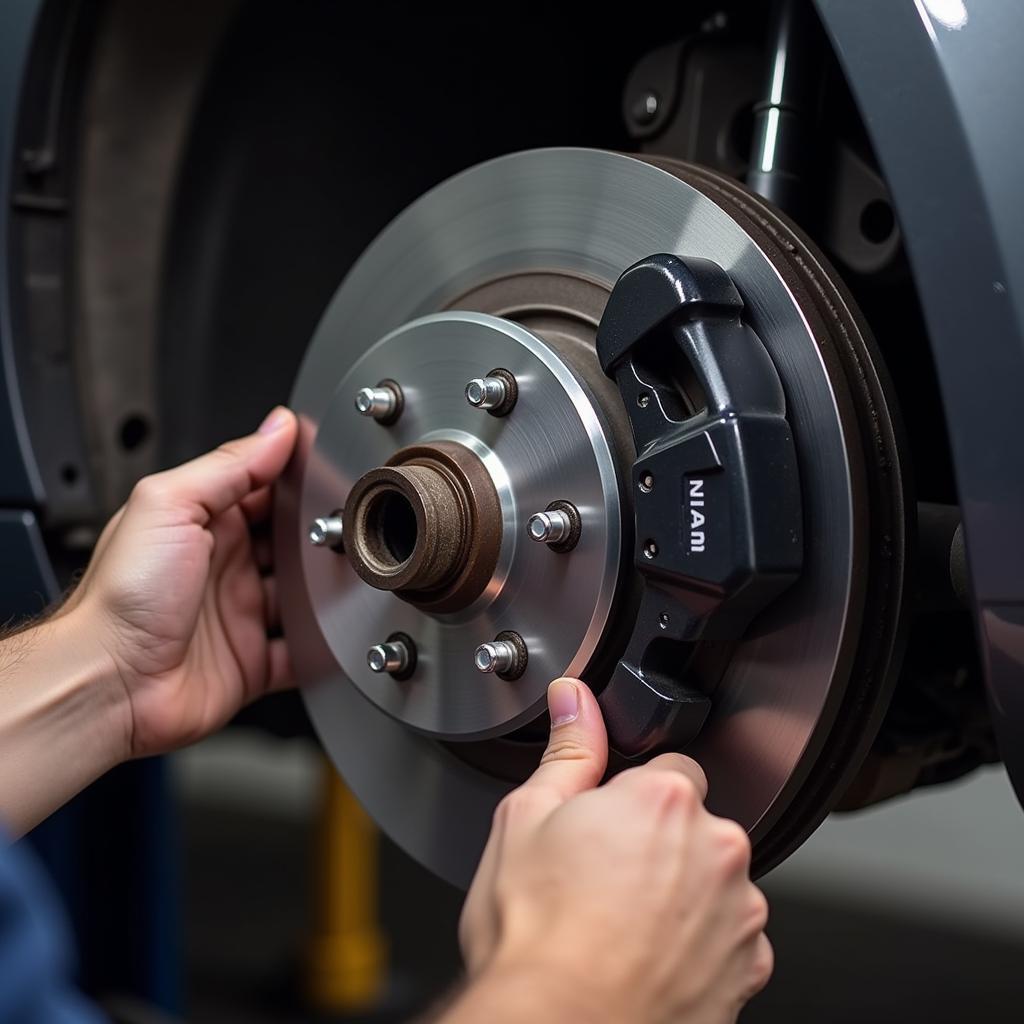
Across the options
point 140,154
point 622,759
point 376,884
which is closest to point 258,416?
point 140,154

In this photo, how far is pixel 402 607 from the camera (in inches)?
27.5

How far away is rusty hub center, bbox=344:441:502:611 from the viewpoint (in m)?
0.61

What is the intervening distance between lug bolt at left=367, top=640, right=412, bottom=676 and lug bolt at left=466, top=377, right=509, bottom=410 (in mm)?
148

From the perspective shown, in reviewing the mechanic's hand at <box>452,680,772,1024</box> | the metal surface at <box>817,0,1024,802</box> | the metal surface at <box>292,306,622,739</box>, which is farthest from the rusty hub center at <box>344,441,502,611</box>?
the metal surface at <box>817,0,1024,802</box>

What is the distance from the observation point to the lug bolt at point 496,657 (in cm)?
62

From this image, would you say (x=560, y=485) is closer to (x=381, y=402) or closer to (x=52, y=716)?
(x=381, y=402)

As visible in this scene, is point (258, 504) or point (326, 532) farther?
point (258, 504)

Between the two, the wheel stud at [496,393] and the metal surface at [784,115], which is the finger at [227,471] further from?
the metal surface at [784,115]

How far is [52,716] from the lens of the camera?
0.79m

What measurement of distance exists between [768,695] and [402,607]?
0.22 m

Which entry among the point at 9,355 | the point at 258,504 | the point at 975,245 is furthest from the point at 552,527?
the point at 9,355

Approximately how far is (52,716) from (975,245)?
615mm

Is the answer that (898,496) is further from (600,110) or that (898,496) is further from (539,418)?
(600,110)

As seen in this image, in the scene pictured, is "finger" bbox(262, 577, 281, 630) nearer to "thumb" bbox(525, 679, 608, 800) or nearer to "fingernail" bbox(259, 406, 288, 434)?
"fingernail" bbox(259, 406, 288, 434)
